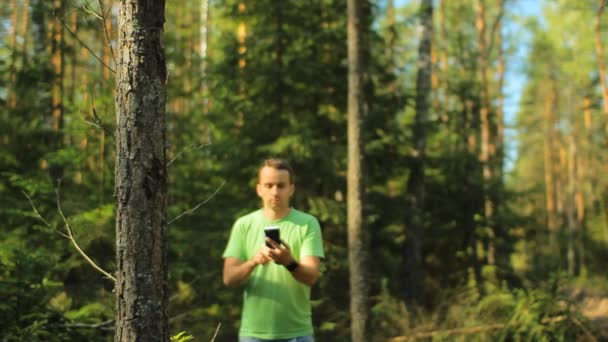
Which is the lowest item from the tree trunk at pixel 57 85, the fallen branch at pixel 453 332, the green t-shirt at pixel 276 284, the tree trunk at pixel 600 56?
the fallen branch at pixel 453 332

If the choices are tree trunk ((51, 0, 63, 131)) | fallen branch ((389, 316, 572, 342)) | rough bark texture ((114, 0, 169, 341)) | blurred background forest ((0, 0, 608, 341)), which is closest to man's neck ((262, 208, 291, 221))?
rough bark texture ((114, 0, 169, 341))

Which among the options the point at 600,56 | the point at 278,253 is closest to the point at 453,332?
the point at 278,253

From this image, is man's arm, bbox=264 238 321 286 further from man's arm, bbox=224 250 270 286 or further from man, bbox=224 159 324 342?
man's arm, bbox=224 250 270 286

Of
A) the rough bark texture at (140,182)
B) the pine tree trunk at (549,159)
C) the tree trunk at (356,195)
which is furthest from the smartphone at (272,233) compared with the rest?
the pine tree trunk at (549,159)

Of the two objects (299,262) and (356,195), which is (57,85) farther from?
(299,262)

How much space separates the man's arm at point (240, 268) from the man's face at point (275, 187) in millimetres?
383

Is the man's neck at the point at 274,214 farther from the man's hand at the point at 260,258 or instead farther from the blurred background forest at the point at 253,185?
the blurred background forest at the point at 253,185

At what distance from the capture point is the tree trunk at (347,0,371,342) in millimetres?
8750

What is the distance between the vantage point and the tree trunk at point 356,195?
8.75 m

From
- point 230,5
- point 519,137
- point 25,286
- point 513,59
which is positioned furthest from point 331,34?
point 519,137

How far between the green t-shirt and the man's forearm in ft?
0.36

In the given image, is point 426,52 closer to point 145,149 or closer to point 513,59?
point 145,149

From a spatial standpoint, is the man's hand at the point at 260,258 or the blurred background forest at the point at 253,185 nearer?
the man's hand at the point at 260,258

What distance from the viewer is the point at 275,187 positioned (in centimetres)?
381
